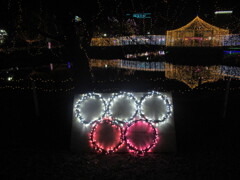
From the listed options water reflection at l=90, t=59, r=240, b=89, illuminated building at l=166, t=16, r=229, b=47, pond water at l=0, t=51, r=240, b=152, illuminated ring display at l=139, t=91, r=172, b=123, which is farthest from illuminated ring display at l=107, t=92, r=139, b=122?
illuminated building at l=166, t=16, r=229, b=47

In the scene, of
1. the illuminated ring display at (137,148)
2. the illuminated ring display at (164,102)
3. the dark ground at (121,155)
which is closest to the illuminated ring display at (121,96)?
the illuminated ring display at (164,102)

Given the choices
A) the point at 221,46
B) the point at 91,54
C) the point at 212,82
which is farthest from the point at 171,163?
the point at 91,54

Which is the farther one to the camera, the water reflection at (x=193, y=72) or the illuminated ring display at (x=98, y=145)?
the water reflection at (x=193, y=72)

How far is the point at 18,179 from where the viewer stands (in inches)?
156

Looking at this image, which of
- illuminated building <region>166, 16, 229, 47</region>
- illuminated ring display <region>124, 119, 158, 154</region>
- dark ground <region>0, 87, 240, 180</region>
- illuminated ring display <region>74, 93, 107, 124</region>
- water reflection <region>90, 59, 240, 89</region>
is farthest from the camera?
illuminated building <region>166, 16, 229, 47</region>

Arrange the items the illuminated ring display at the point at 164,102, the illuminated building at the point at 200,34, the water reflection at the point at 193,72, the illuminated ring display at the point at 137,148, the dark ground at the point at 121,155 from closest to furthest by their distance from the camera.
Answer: the dark ground at the point at 121,155 → the illuminated ring display at the point at 137,148 → the illuminated ring display at the point at 164,102 → the water reflection at the point at 193,72 → the illuminated building at the point at 200,34

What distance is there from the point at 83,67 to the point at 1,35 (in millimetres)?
17902

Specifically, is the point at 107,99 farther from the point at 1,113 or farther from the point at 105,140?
the point at 1,113

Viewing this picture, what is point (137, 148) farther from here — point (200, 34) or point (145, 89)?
point (200, 34)

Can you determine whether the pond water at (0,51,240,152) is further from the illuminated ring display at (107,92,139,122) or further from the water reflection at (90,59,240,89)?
the illuminated ring display at (107,92,139,122)

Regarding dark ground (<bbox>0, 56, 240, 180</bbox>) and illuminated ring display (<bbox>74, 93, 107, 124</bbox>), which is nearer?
dark ground (<bbox>0, 56, 240, 180</bbox>)

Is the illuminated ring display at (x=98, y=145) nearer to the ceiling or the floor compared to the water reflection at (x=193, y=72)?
nearer to the floor

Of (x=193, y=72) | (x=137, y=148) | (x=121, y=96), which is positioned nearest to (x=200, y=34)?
(x=193, y=72)

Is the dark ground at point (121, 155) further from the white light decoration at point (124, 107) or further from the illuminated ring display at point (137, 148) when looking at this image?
the white light decoration at point (124, 107)
